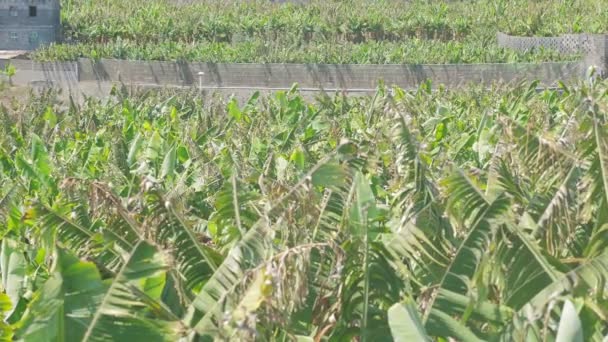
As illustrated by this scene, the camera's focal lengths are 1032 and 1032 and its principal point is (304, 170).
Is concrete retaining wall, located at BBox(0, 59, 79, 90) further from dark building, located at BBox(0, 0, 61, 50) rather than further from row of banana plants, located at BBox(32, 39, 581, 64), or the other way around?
dark building, located at BBox(0, 0, 61, 50)

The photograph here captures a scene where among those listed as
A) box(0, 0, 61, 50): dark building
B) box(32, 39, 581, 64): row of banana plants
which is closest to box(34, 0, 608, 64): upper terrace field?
box(32, 39, 581, 64): row of banana plants

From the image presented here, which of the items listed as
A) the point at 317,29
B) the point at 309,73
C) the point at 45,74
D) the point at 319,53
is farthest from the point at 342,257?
the point at 317,29

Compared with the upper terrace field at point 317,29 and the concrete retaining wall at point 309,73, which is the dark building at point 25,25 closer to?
the upper terrace field at point 317,29

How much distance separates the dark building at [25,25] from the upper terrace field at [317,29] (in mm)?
1115

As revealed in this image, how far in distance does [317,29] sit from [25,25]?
1002cm

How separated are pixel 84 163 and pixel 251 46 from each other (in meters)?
25.0

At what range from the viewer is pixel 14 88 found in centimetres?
2680

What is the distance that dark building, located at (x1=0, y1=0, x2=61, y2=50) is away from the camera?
35094 millimetres

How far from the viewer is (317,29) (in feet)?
117

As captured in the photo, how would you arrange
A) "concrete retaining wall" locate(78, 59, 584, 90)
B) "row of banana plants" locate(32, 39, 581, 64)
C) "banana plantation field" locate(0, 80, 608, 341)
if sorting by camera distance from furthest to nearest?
"row of banana plants" locate(32, 39, 581, 64), "concrete retaining wall" locate(78, 59, 584, 90), "banana plantation field" locate(0, 80, 608, 341)

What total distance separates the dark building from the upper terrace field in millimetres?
1115

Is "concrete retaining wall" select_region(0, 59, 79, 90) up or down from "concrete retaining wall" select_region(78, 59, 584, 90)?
down

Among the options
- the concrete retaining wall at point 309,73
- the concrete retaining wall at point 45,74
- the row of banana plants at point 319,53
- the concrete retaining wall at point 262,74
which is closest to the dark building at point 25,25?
the row of banana plants at point 319,53

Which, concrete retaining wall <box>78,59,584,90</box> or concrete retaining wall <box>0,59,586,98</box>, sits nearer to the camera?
concrete retaining wall <box>78,59,584,90</box>
